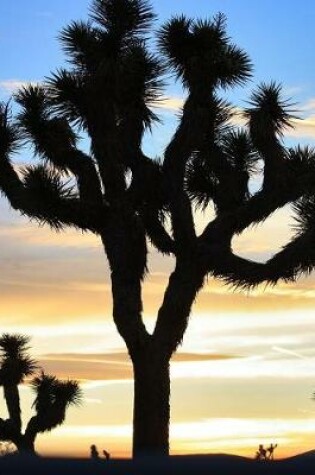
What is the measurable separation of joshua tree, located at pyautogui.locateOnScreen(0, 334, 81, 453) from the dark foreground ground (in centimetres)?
917

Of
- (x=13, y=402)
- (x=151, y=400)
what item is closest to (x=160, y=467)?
(x=151, y=400)

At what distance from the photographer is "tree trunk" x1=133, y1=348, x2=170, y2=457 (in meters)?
19.0

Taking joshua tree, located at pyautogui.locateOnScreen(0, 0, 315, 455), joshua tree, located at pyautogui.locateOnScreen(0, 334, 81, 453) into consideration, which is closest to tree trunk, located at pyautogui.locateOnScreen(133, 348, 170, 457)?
joshua tree, located at pyautogui.locateOnScreen(0, 0, 315, 455)

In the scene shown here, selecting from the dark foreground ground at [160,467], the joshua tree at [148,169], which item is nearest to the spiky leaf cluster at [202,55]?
the joshua tree at [148,169]

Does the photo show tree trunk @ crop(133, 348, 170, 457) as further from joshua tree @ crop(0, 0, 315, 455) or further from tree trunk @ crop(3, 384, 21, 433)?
tree trunk @ crop(3, 384, 21, 433)

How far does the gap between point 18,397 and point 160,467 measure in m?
11.7

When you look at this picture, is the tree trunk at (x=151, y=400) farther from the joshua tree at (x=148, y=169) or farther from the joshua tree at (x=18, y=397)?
the joshua tree at (x=18, y=397)

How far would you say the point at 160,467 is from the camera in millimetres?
13906

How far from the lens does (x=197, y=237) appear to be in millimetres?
19422

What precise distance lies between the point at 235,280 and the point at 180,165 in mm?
2323

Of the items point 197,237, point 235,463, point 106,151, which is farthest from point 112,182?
point 235,463

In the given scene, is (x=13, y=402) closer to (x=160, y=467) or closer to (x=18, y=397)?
(x=18, y=397)

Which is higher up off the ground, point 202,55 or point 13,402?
point 202,55

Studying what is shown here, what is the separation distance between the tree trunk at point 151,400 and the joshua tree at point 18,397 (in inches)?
179
